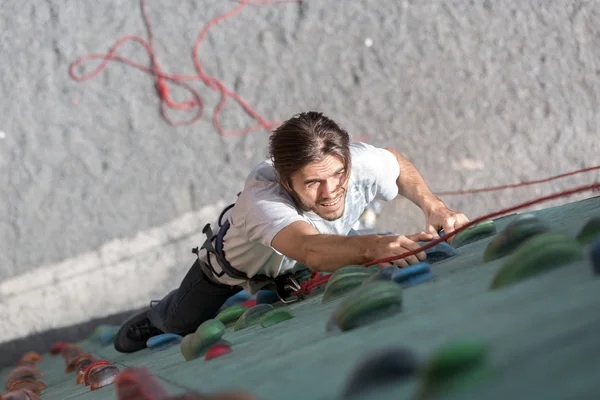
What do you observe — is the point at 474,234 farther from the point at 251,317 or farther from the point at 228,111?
the point at 228,111

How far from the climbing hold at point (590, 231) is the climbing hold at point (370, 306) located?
30 centimetres

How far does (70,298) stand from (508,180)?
2145mm

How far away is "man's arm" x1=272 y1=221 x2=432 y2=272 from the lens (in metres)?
1.92

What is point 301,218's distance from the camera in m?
2.21

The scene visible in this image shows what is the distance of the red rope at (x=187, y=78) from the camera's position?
12.6 ft

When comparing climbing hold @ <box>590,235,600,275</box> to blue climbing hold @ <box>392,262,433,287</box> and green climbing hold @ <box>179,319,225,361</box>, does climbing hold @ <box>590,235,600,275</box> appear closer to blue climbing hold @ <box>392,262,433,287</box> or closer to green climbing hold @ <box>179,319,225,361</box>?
blue climbing hold @ <box>392,262,433,287</box>

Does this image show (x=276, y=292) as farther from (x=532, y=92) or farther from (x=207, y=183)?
(x=532, y=92)

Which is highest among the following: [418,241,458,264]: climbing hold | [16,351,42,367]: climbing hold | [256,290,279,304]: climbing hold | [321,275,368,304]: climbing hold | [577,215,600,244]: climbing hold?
[577,215,600,244]: climbing hold

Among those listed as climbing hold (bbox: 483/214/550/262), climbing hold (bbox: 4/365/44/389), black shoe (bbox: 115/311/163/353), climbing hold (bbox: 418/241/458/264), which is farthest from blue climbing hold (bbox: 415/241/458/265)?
climbing hold (bbox: 4/365/44/389)

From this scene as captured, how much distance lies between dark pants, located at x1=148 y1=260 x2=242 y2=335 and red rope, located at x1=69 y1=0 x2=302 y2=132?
1212 mm

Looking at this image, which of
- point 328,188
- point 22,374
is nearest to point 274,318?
point 328,188

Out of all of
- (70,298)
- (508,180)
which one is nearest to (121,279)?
(70,298)

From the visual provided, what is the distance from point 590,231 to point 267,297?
4.70 ft

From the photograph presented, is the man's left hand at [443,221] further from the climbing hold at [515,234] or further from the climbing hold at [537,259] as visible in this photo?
the climbing hold at [537,259]
